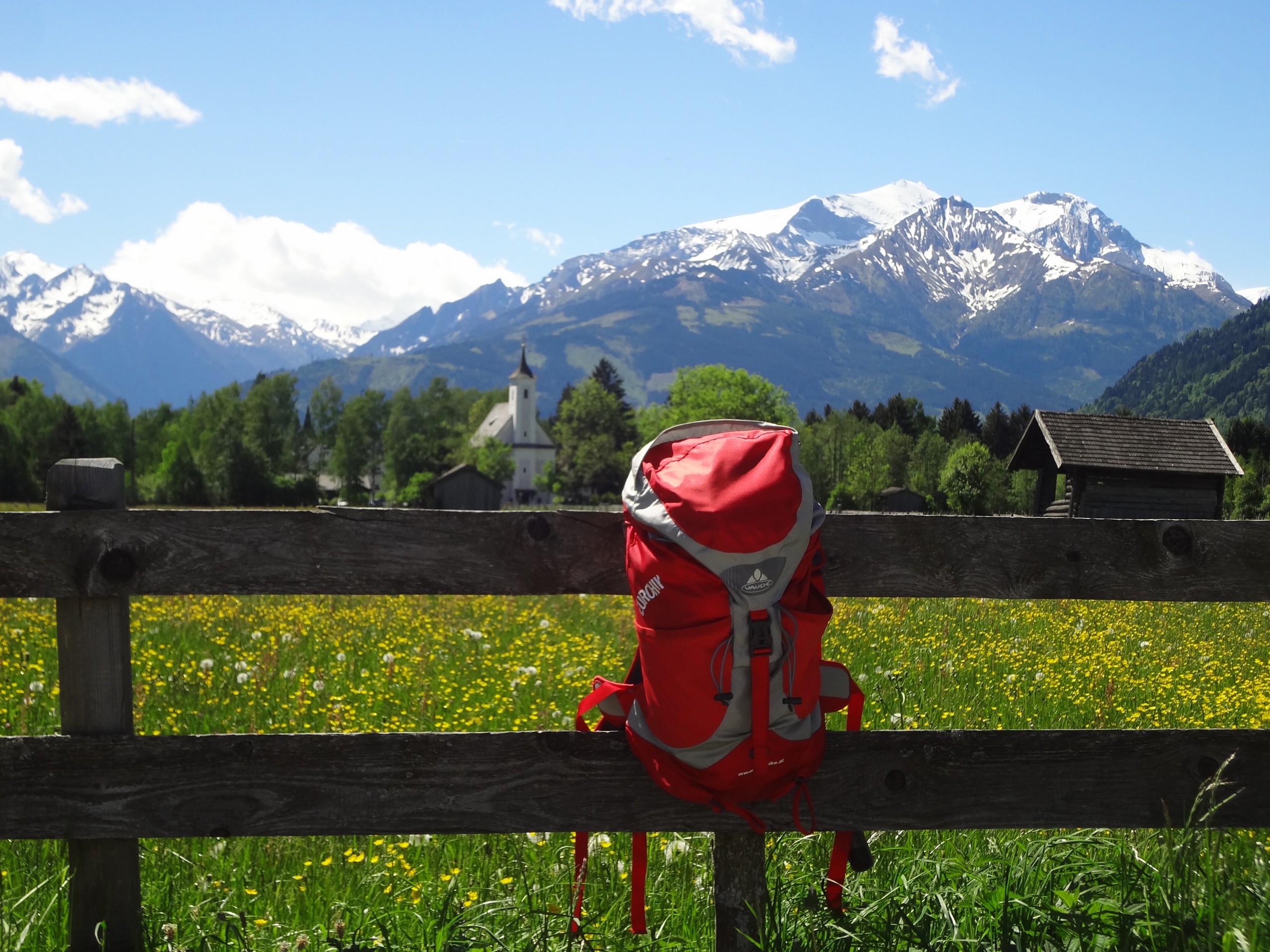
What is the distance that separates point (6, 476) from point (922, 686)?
108 m

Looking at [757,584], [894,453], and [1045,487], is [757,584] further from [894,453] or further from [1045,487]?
[894,453]

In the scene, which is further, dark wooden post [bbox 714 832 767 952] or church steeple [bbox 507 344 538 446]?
church steeple [bbox 507 344 538 446]

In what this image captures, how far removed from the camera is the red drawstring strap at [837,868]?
9.16ft

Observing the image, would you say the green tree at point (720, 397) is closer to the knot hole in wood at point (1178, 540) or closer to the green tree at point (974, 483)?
the green tree at point (974, 483)

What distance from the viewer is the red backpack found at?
2.30m

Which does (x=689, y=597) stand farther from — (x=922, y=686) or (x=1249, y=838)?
(x=922, y=686)

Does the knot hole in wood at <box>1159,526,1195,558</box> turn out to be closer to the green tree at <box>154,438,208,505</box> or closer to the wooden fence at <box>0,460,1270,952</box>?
the wooden fence at <box>0,460,1270,952</box>

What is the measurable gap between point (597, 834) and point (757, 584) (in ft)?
6.62

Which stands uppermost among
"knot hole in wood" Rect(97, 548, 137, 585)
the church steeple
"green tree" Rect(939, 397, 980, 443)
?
the church steeple

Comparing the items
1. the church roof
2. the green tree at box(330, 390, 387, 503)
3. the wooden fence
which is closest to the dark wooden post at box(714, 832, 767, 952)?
the wooden fence

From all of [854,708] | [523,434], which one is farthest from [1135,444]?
[523,434]

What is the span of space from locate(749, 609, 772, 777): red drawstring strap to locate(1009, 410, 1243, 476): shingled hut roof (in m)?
29.3

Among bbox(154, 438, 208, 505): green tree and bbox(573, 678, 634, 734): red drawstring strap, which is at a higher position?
bbox(154, 438, 208, 505): green tree

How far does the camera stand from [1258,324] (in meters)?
174
